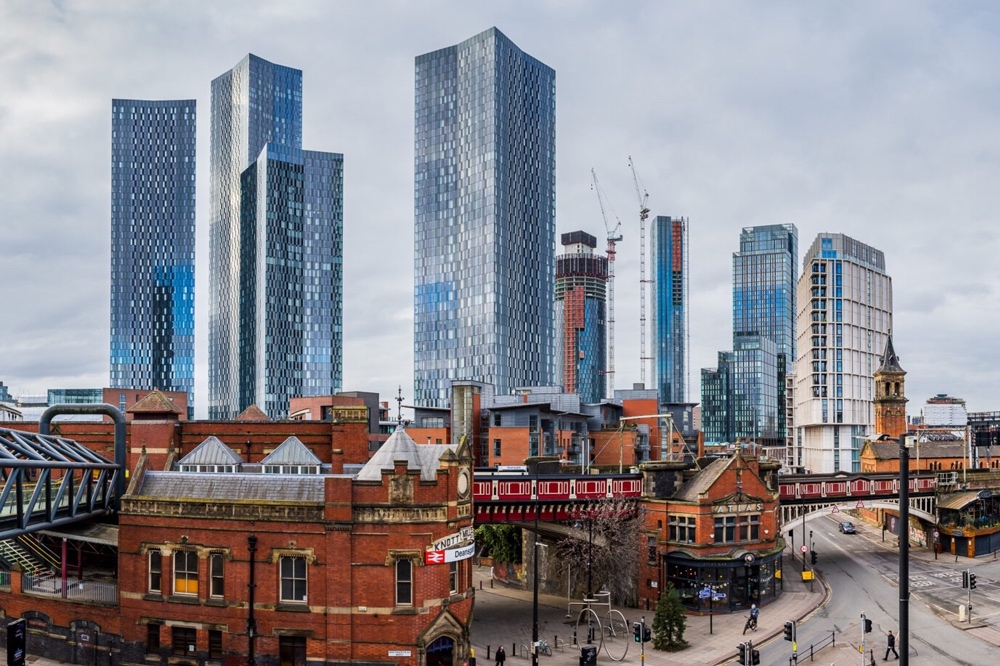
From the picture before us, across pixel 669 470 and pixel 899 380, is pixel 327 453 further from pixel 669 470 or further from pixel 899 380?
pixel 899 380

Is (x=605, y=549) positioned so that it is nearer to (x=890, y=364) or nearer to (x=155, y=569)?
(x=155, y=569)

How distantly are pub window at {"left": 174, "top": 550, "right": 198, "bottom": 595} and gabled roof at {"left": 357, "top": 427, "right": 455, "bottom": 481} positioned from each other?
956cm

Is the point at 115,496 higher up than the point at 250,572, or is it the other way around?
the point at 115,496

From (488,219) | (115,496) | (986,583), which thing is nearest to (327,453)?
(115,496)

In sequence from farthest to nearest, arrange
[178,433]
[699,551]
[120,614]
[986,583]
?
[986,583]
[699,551]
[178,433]
[120,614]

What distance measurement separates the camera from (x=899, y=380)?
128m

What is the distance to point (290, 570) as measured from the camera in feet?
136

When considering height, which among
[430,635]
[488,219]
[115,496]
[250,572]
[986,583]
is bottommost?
[986,583]

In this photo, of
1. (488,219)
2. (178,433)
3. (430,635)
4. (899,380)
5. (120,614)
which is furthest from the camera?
(488,219)

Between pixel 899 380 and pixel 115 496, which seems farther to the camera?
pixel 899 380

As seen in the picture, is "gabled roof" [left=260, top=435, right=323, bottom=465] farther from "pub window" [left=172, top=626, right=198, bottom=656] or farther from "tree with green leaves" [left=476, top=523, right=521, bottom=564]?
"tree with green leaves" [left=476, top=523, right=521, bottom=564]

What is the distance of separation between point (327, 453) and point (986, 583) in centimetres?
5306

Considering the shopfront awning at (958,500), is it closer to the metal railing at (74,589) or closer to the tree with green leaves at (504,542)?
the tree with green leaves at (504,542)

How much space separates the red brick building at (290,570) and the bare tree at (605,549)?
15.8 metres
